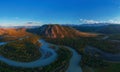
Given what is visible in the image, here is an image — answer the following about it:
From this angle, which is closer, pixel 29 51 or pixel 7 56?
pixel 7 56

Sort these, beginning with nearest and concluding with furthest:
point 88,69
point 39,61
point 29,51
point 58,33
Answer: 1. point 88,69
2. point 39,61
3. point 29,51
4. point 58,33

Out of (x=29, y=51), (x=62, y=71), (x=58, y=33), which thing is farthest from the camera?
(x=58, y=33)

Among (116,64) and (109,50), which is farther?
(109,50)

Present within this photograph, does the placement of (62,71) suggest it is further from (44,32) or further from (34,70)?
(44,32)

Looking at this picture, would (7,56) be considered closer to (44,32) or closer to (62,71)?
(62,71)

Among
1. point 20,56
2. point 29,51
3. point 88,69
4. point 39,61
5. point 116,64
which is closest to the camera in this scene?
point 88,69

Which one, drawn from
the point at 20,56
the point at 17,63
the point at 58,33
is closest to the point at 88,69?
the point at 17,63

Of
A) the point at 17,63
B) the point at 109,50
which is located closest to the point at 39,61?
the point at 17,63

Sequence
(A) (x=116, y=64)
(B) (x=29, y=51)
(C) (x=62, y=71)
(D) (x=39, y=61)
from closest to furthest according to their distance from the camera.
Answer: (C) (x=62, y=71) < (A) (x=116, y=64) < (D) (x=39, y=61) < (B) (x=29, y=51)
